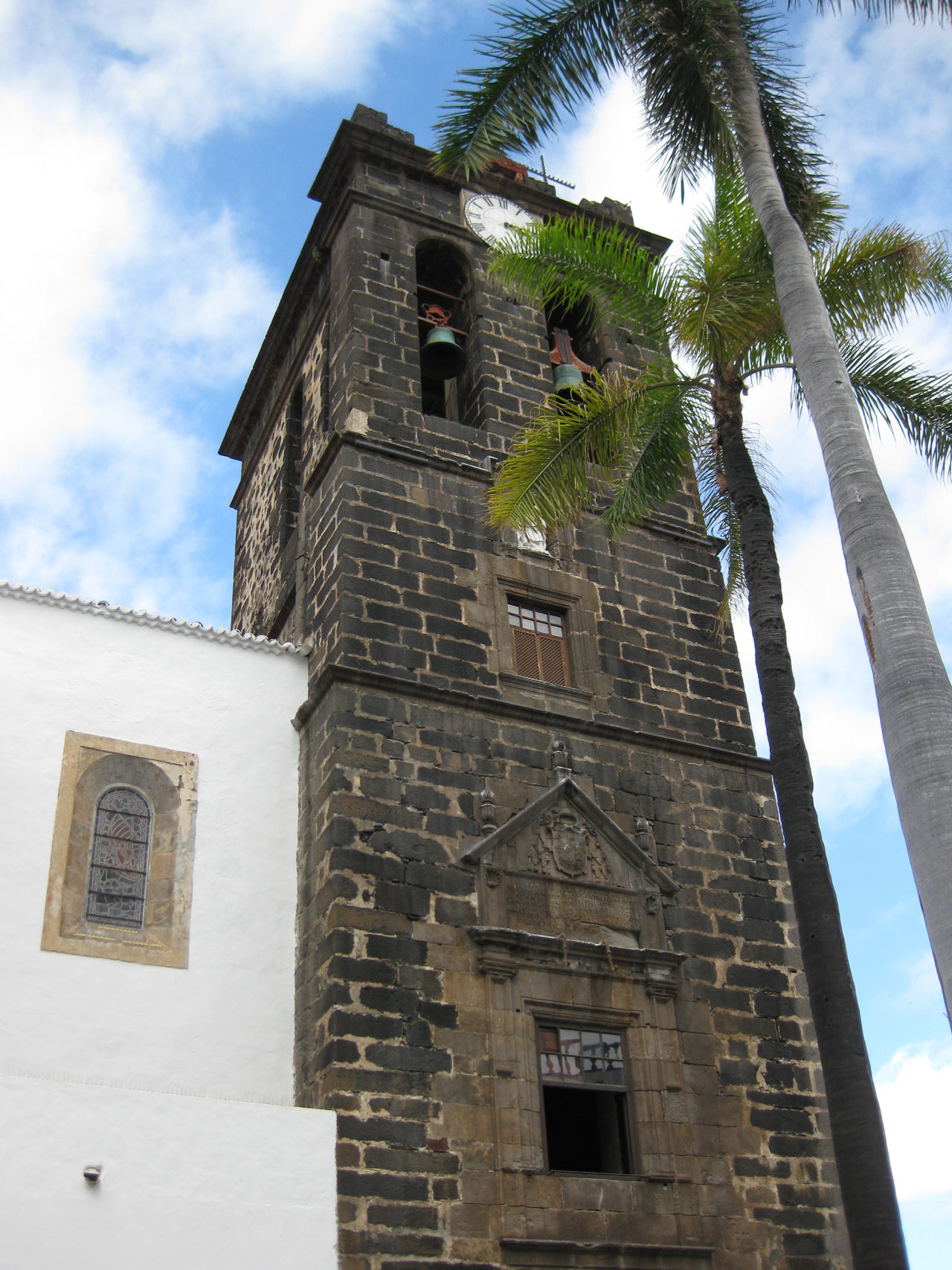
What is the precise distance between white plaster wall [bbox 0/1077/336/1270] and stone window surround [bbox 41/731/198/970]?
1801 mm

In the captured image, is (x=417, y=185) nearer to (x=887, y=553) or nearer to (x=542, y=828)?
(x=542, y=828)

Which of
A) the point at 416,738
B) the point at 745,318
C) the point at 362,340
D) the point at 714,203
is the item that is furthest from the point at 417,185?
the point at 416,738

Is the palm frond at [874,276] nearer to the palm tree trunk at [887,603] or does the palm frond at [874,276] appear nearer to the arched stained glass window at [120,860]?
the palm tree trunk at [887,603]

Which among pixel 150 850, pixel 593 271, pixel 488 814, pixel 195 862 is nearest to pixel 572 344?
pixel 593 271

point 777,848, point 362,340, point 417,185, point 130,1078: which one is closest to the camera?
point 130,1078

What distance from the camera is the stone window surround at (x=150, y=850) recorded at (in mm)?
11266

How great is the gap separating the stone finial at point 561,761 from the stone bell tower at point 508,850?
4 centimetres

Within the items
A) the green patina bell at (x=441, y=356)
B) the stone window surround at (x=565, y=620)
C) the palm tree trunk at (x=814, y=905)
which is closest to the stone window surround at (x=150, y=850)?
the stone window surround at (x=565, y=620)

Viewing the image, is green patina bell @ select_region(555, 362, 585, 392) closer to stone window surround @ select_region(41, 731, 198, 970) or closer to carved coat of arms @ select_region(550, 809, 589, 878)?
carved coat of arms @ select_region(550, 809, 589, 878)

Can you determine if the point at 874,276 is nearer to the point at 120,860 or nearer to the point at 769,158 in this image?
the point at 769,158

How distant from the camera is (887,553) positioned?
8.63m

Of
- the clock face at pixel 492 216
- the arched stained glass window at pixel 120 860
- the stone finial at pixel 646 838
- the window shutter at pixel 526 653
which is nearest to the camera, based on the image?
the arched stained glass window at pixel 120 860

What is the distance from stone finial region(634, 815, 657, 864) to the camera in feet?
42.8

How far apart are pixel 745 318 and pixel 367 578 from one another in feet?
14.4
